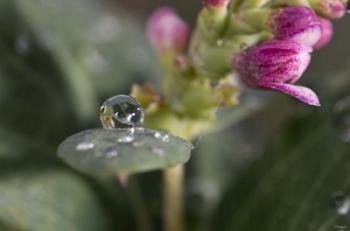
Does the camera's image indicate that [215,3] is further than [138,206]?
No

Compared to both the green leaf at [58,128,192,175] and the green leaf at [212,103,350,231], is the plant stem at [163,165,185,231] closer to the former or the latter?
the green leaf at [212,103,350,231]

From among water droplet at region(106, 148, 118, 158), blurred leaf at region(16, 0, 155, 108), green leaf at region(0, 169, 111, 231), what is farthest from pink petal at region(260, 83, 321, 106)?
blurred leaf at region(16, 0, 155, 108)

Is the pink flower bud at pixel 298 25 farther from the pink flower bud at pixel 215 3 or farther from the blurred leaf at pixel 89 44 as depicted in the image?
the blurred leaf at pixel 89 44

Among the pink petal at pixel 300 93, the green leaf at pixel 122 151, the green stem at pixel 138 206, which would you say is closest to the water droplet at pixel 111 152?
the green leaf at pixel 122 151

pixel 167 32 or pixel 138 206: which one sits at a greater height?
pixel 167 32

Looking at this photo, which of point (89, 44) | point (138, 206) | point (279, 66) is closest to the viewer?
point (279, 66)

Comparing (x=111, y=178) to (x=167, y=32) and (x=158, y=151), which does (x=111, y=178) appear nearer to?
(x=167, y=32)

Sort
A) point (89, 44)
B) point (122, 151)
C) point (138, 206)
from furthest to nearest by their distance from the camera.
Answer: point (89, 44), point (138, 206), point (122, 151)

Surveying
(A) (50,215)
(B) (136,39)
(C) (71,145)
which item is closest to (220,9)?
(C) (71,145)

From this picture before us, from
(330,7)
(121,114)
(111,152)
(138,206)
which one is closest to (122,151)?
(111,152)
